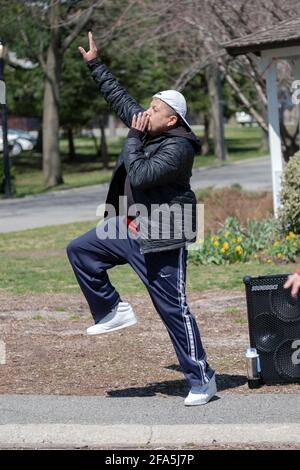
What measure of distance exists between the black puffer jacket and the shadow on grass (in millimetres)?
1103

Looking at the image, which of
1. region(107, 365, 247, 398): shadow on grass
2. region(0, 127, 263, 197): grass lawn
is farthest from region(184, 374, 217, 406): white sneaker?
region(0, 127, 263, 197): grass lawn

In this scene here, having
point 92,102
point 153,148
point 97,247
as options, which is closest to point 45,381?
point 97,247

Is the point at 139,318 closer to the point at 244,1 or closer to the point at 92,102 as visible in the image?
the point at 244,1

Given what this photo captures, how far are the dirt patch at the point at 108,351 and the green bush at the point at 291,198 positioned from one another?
11.0 feet

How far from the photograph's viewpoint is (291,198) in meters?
14.4

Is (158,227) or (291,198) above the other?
(158,227)

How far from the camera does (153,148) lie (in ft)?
22.4

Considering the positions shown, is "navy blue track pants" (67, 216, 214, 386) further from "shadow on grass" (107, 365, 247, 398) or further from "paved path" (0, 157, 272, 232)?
"paved path" (0, 157, 272, 232)

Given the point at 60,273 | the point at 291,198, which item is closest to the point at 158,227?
the point at 60,273

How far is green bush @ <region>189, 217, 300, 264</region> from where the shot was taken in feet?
46.3

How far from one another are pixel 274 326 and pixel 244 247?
7.05m

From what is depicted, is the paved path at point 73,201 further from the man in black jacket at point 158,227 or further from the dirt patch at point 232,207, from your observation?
the man in black jacket at point 158,227

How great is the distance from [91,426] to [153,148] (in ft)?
5.68

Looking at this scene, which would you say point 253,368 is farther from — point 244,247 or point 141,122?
point 244,247
